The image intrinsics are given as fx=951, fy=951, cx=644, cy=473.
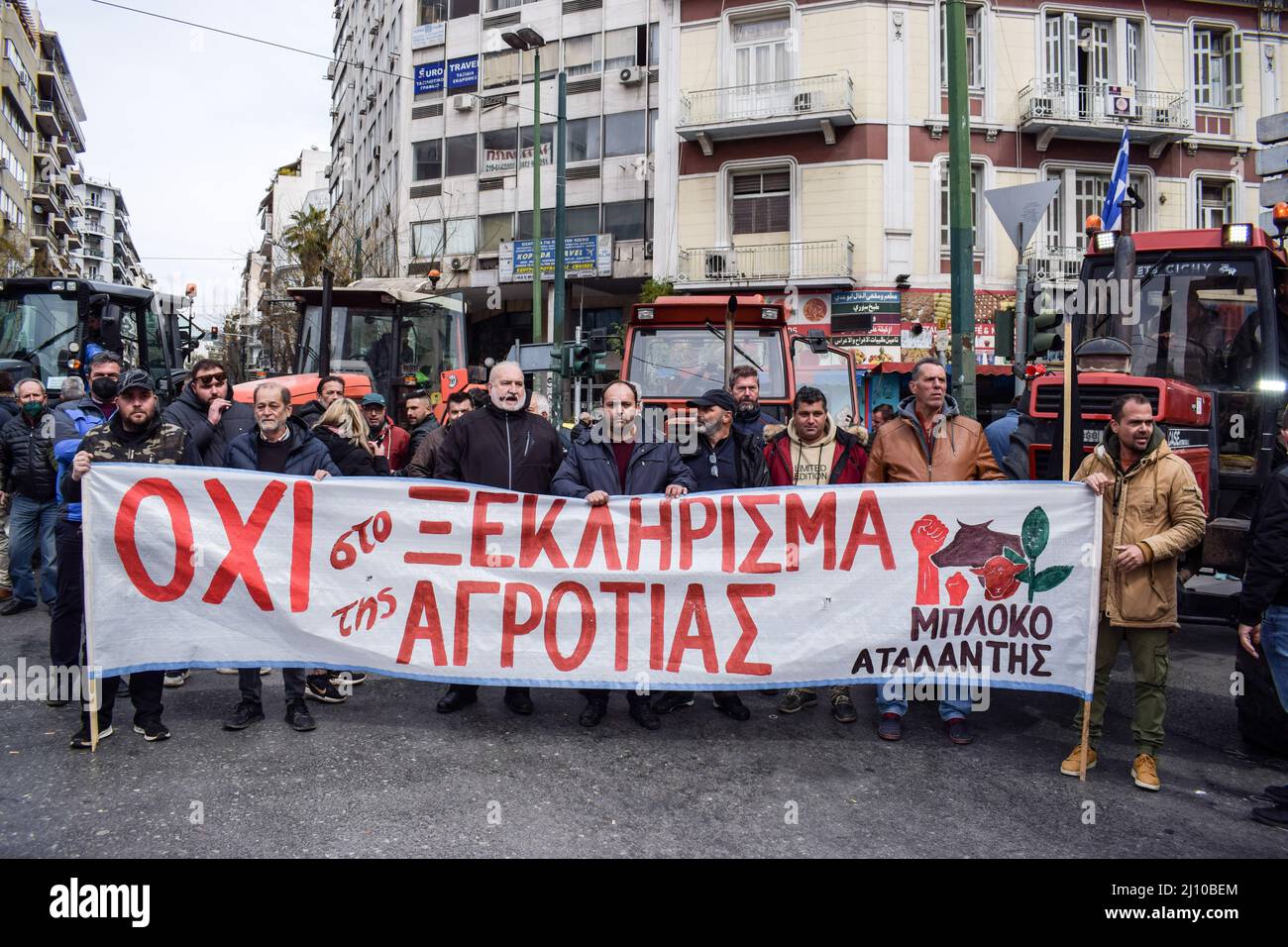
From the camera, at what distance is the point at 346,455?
6227 mm

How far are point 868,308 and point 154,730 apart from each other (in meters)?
20.8

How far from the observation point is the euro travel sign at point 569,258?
30078 mm

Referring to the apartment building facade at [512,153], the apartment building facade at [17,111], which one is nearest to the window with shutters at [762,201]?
the apartment building facade at [512,153]

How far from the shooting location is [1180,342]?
7852 millimetres

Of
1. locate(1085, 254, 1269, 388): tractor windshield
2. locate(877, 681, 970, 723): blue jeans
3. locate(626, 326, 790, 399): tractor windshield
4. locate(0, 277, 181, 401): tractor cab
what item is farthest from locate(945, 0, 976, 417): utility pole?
locate(0, 277, 181, 401): tractor cab

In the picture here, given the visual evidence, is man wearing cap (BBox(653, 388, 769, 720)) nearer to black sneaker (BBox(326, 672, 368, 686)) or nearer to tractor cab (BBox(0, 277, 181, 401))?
black sneaker (BBox(326, 672, 368, 686))

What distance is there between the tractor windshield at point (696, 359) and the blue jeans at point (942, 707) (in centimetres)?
467

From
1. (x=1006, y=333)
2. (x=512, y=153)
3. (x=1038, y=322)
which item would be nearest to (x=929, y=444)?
(x=1038, y=322)

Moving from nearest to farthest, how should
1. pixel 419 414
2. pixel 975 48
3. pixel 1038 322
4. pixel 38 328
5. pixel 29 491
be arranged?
pixel 29 491, pixel 1038 322, pixel 419 414, pixel 38 328, pixel 975 48

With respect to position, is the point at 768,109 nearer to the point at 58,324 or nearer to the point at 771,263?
the point at 771,263

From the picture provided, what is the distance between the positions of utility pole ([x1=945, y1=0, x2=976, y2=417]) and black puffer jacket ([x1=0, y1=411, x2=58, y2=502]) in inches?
324

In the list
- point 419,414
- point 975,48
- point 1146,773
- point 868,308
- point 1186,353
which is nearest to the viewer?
point 1146,773

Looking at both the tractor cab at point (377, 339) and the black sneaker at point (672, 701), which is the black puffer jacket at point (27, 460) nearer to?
the tractor cab at point (377, 339)
